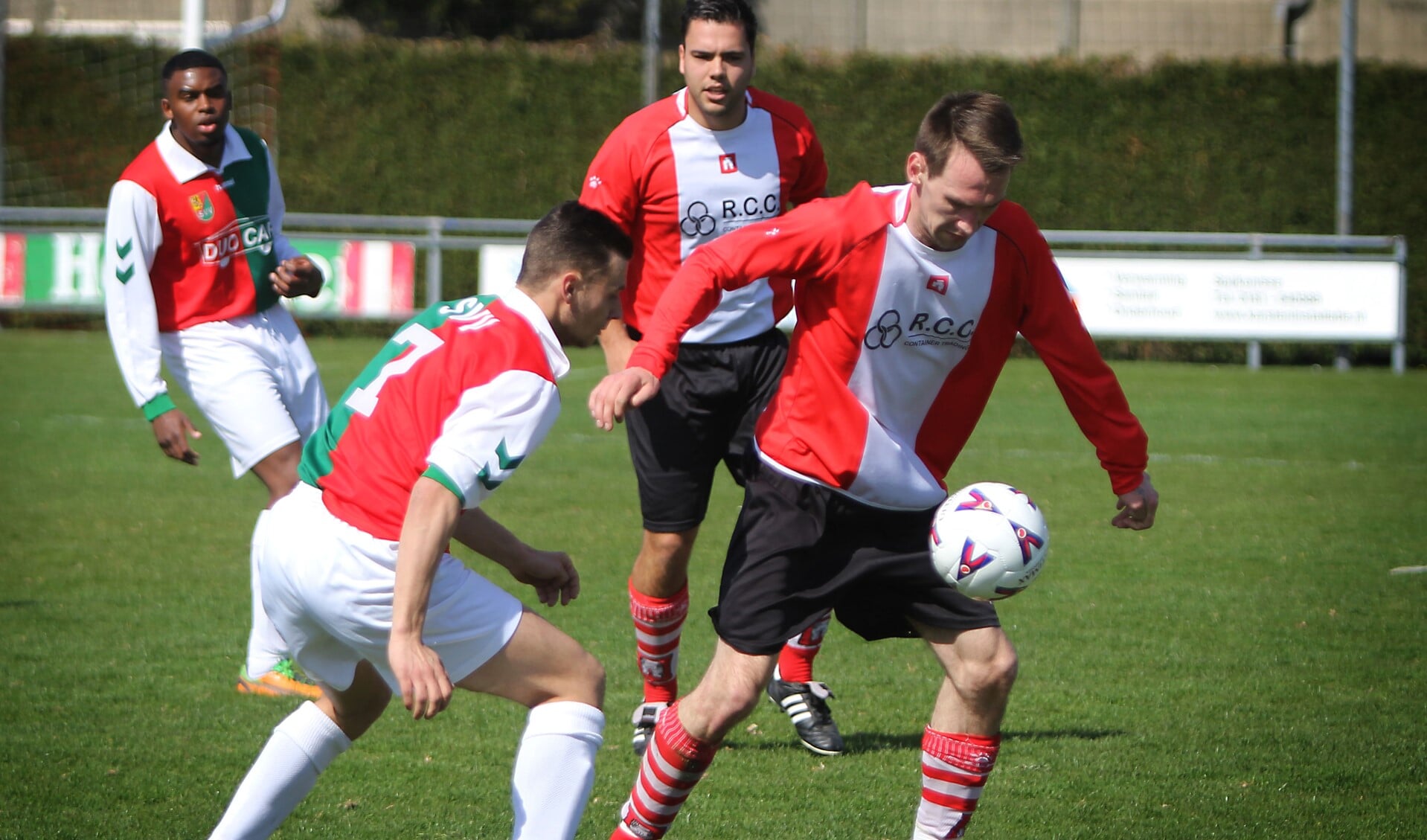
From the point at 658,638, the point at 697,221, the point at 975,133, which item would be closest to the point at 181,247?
the point at 697,221

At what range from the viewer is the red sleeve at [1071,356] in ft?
12.0

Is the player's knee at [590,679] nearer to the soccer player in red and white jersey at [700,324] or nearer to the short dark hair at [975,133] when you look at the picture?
the short dark hair at [975,133]

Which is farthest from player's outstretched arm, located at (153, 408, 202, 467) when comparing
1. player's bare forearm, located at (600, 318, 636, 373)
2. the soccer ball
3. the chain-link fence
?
the chain-link fence

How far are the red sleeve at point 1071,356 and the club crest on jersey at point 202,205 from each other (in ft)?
10.9

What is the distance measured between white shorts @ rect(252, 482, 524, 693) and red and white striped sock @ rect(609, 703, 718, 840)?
57 centimetres

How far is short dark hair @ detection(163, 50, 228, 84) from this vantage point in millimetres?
5566

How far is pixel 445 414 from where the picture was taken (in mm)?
3064

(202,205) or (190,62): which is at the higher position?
(190,62)

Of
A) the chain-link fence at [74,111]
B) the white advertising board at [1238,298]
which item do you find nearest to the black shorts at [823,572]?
the white advertising board at [1238,298]

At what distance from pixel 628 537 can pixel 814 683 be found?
3.24 meters

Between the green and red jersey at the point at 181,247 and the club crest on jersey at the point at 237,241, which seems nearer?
the green and red jersey at the point at 181,247

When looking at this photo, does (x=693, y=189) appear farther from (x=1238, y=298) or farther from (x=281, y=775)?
(x=1238, y=298)

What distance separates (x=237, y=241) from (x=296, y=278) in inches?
13.9

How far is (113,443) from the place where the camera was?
1110 cm
